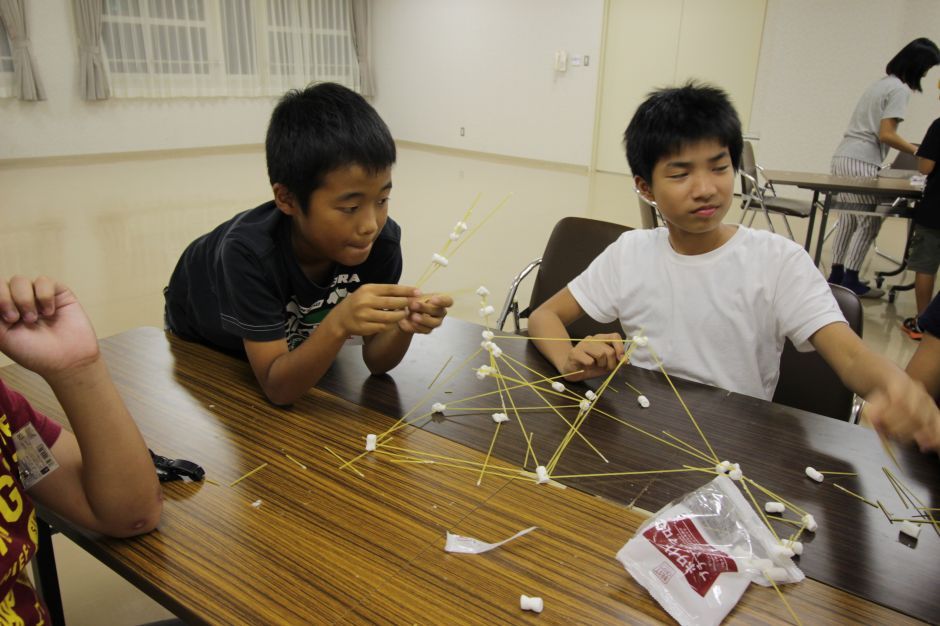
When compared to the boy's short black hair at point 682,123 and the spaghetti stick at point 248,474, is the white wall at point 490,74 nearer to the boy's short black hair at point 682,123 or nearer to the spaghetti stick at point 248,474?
the boy's short black hair at point 682,123

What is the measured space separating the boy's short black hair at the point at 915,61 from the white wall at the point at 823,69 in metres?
2.29

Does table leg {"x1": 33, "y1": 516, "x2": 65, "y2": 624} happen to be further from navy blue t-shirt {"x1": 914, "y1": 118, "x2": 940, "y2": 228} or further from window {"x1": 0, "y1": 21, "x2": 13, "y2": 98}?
window {"x1": 0, "y1": 21, "x2": 13, "y2": 98}

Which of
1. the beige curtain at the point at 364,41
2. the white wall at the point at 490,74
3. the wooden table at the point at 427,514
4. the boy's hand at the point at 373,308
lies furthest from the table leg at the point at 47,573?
the beige curtain at the point at 364,41

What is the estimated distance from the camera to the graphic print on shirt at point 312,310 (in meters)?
1.72

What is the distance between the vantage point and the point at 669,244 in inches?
74.7

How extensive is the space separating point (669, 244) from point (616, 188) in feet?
23.8

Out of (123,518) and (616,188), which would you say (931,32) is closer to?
(616,188)

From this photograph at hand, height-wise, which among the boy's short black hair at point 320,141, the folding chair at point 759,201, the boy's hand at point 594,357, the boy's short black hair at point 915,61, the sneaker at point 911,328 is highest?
the boy's short black hair at point 915,61

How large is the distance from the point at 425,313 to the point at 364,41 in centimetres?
1213

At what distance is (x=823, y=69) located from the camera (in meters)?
7.73

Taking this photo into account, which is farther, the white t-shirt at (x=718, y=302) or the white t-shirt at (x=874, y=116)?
the white t-shirt at (x=874, y=116)

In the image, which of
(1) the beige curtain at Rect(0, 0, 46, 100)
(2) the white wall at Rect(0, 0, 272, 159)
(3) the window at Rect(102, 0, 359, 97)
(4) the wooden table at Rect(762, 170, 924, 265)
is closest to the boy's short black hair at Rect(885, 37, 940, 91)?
(4) the wooden table at Rect(762, 170, 924, 265)

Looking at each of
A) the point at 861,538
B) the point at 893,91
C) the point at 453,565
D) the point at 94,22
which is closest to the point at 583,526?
the point at 453,565

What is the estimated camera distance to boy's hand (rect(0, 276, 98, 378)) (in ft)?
3.10
